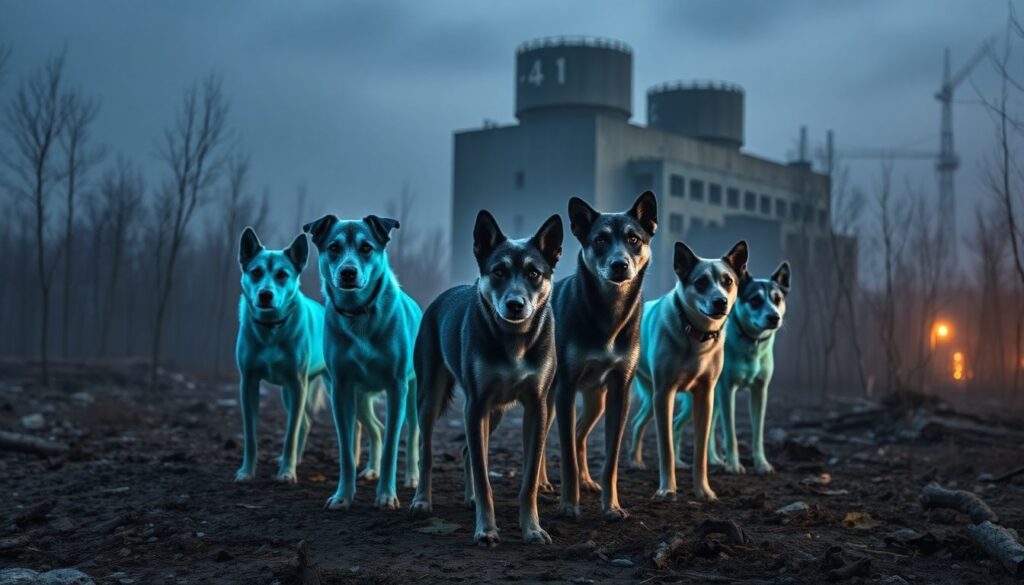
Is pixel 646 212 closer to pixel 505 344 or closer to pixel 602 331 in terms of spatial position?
pixel 602 331

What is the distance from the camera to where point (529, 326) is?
6.86 m

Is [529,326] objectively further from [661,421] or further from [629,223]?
[661,421]

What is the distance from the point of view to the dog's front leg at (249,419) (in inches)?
384

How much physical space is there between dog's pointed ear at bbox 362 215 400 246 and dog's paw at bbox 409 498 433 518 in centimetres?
226

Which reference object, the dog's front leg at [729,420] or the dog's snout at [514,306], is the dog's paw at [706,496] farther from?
the dog's snout at [514,306]

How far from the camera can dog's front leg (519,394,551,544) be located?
6871 mm

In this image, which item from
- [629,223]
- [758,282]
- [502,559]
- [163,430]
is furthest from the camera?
[163,430]

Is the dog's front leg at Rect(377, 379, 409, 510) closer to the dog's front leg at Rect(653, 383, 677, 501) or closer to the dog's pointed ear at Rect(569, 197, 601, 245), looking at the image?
the dog's pointed ear at Rect(569, 197, 601, 245)

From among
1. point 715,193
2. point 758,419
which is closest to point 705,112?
Result: point 715,193

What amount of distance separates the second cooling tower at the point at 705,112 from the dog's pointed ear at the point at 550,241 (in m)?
53.6

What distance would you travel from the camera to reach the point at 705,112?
59.3 meters

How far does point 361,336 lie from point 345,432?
33.2 inches

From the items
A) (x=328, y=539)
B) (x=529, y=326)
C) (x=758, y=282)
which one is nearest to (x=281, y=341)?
(x=328, y=539)

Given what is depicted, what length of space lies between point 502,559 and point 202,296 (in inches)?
2255
